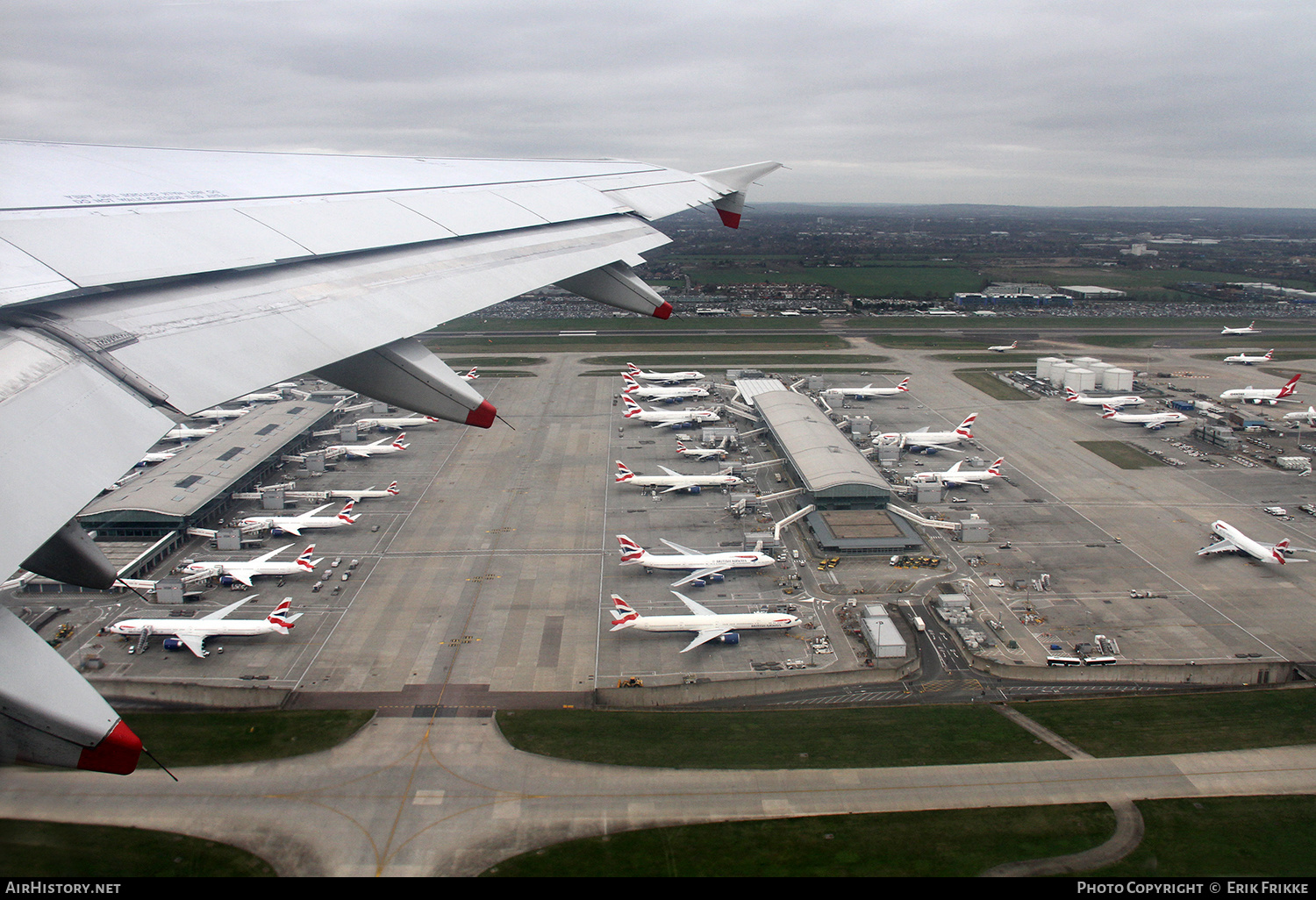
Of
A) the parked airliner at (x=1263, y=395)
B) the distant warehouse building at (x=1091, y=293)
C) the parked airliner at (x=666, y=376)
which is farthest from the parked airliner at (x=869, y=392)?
the distant warehouse building at (x=1091, y=293)

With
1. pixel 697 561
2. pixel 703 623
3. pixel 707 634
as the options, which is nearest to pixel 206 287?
pixel 707 634

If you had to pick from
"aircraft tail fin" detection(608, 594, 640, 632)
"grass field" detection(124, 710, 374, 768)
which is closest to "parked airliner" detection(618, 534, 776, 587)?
"aircraft tail fin" detection(608, 594, 640, 632)

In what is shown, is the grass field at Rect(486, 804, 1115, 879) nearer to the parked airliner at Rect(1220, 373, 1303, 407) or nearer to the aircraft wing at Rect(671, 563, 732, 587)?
the aircraft wing at Rect(671, 563, 732, 587)

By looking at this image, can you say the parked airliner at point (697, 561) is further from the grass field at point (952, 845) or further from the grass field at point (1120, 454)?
the grass field at point (1120, 454)

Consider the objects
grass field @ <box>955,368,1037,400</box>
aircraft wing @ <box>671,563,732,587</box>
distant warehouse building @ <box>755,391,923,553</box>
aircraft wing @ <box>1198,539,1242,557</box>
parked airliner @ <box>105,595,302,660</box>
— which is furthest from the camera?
grass field @ <box>955,368,1037,400</box>
